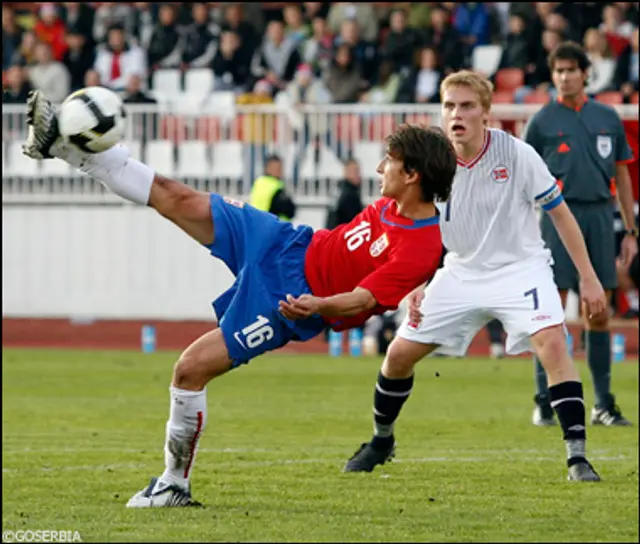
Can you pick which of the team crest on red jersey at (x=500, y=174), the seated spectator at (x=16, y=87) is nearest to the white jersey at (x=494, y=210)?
the team crest on red jersey at (x=500, y=174)

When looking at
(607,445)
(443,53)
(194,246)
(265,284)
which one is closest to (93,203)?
(194,246)

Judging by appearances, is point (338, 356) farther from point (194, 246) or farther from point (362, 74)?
point (362, 74)

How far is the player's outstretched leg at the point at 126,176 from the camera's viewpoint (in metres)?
7.95

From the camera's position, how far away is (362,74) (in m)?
25.9

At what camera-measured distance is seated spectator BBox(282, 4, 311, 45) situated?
2664 centimetres

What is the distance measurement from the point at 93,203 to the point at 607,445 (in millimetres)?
15642

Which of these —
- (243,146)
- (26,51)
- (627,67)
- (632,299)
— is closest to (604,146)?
(632,299)

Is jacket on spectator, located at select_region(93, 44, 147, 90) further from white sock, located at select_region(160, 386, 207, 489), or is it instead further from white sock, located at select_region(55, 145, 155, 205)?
white sock, located at select_region(160, 386, 207, 489)

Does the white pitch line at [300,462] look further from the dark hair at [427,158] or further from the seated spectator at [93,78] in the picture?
the seated spectator at [93,78]

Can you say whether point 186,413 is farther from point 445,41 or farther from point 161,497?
point 445,41

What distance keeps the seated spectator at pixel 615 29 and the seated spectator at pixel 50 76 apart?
8.26 m

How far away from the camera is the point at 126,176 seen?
26.9ft

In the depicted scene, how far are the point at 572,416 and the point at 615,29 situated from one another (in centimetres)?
1589

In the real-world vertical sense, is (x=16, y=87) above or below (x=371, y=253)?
below
